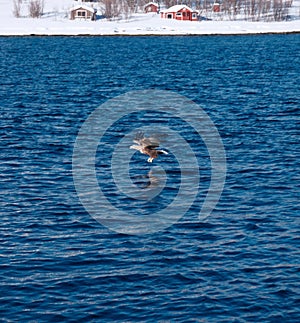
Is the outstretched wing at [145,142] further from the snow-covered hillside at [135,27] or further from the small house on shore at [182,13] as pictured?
the small house on shore at [182,13]

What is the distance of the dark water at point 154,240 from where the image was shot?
2309 centimetres

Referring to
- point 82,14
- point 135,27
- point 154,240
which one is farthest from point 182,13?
point 154,240

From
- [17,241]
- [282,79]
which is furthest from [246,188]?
[282,79]

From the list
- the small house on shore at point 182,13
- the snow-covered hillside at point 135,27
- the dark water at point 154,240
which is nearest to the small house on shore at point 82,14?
the snow-covered hillside at point 135,27

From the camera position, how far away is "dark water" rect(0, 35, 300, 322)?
909 inches

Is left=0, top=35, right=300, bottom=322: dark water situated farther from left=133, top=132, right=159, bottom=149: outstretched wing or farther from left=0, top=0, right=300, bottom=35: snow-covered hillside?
left=0, top=0, right=300, bottom=35: snow-covered hillside

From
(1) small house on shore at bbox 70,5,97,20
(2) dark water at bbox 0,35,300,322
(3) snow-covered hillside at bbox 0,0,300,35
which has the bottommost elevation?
(2) dark water at bbox 0,35,300,322

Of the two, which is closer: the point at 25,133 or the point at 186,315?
the point at 186,315

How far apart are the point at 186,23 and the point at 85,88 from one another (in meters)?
120

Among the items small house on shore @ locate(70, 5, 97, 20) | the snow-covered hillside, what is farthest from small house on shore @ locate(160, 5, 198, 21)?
small house on shore @ locate(70, 5, 97, 20)

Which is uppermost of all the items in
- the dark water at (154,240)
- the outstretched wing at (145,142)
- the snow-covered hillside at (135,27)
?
the snow-covered hillside at (135,27)

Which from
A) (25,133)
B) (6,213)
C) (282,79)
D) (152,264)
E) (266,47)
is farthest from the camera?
(266,47)

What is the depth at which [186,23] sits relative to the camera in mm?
187000

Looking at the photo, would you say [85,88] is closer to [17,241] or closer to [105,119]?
[105,119]
